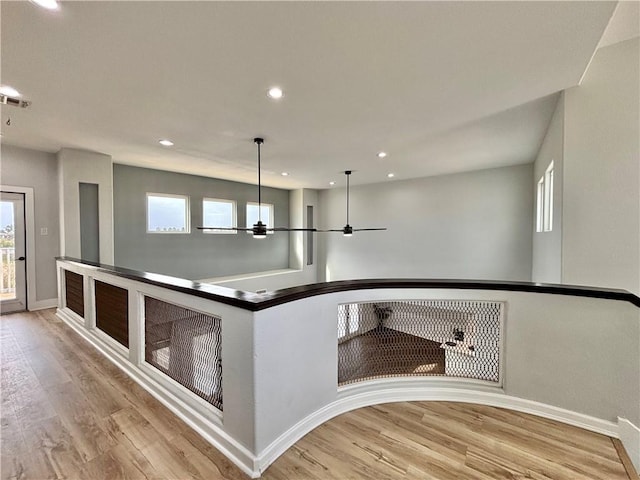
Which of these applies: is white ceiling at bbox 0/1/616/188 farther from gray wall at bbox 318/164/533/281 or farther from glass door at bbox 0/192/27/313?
gray wall at bbox 318/164/533/281

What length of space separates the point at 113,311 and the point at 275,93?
2.84 metres

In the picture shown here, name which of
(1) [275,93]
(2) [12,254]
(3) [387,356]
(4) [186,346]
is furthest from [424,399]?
(2) [12,254]

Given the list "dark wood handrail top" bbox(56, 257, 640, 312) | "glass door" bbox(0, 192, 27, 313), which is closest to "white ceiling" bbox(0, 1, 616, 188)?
"glass door" bbox(0, 192, 27, 313)

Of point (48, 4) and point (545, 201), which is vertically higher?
point (48, 4)

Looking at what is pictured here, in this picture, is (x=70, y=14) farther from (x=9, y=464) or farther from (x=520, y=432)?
(x=520, y=432)

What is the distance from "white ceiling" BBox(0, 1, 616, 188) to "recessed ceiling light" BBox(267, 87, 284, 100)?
8cm

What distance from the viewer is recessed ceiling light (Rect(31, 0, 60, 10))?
1552 millimetres

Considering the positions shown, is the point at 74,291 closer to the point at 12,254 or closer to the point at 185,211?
the point at 12,254

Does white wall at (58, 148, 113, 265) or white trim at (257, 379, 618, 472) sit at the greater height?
white wall at (58, 148, 113, 265)

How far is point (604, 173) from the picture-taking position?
7.68 ft

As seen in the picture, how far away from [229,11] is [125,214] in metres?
5.26

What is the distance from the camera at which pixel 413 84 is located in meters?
2.40

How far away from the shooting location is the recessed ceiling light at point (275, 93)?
8.13 ft

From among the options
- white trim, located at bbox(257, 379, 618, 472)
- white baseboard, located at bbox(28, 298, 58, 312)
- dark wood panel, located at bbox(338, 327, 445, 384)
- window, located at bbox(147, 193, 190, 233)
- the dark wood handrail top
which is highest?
window, located at bbox(147, 193, 190, 233)
